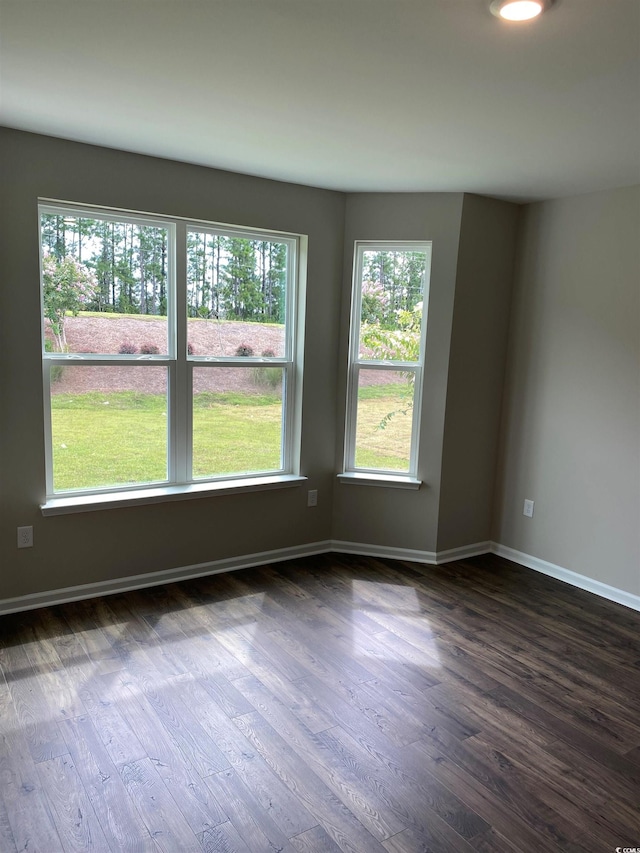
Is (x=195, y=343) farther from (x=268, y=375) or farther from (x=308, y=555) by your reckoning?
(x=308, y=555)

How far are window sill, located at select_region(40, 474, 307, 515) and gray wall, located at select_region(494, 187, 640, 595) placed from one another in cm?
160

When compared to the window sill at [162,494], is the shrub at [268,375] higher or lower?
higher

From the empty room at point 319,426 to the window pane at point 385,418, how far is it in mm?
22

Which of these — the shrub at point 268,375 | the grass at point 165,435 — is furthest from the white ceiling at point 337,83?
the grass at point 165,435

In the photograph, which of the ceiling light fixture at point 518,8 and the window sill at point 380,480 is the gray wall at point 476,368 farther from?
the ceiling light fixture at point 518,8

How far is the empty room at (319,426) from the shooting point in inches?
75.7

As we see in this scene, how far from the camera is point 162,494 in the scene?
3.54 metres

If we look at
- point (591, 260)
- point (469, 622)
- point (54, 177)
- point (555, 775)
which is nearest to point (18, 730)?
point (555, 775)

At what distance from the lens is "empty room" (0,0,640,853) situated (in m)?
1.92

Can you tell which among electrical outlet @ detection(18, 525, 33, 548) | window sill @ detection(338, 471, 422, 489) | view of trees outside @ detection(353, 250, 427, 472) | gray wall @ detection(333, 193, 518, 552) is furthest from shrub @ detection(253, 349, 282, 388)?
electrical outlet @ detection(18, 525, 33, 548)

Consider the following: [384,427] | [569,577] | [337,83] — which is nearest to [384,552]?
[384,427]

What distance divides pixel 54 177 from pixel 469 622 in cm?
321

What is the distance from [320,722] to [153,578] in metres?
1.61

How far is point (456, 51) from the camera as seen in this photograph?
190cm
